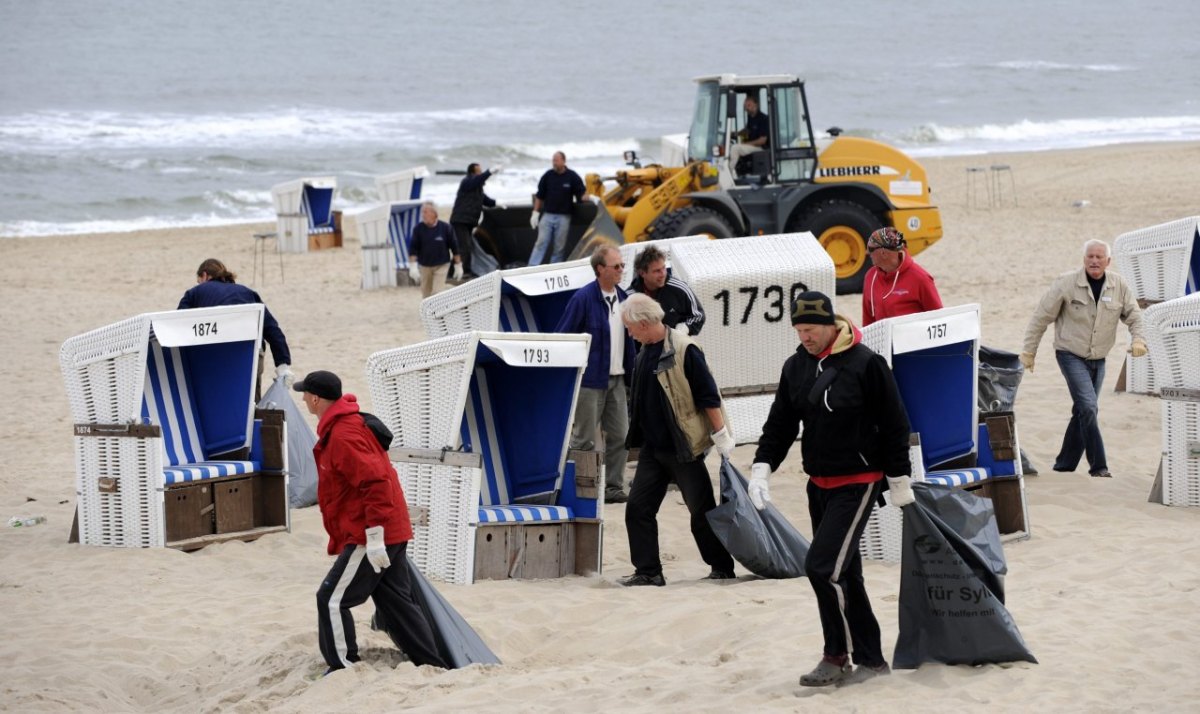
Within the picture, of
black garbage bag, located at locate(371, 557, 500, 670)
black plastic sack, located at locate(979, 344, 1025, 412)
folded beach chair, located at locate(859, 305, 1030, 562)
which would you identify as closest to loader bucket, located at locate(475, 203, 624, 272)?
black plastic sack, located at locate(979, 344, 1025, 412)

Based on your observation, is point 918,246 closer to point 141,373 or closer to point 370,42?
point 141,373

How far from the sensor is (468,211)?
1698 cm

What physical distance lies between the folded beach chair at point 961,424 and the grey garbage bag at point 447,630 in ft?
8.98

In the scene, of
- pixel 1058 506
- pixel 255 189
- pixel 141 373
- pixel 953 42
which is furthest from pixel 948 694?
pixel 953 42

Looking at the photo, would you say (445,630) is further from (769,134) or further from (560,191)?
(769,134)

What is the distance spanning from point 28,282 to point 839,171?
35.9ft

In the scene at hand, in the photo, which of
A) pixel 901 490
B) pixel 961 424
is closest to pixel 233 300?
pixel 961 424

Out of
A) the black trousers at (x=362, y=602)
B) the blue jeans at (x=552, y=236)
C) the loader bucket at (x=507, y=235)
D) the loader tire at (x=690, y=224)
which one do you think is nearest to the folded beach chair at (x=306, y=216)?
the loader bucket at (x=507, y=235)

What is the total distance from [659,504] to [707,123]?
975 centimetres

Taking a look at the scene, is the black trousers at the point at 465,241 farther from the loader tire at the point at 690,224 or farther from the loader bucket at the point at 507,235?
the loader tire at the point at 690,224

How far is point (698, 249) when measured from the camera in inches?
376

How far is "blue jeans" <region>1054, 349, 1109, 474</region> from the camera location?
870 cm

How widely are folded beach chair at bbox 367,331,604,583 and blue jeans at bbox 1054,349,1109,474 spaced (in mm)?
3175

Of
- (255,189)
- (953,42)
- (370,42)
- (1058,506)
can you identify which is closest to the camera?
(1058,506)
